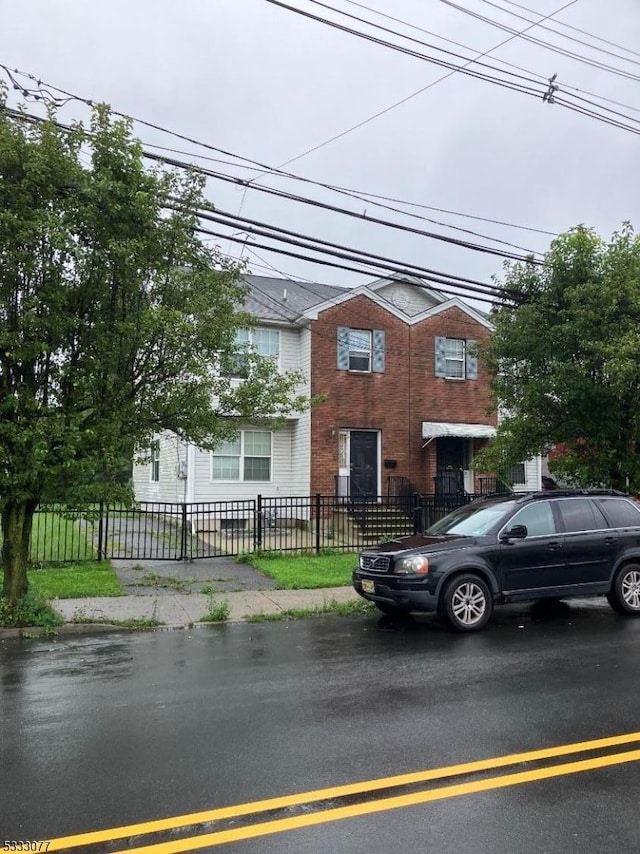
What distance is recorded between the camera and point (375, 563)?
896 cm

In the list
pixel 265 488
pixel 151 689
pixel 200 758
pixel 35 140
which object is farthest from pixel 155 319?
Result: pixel 265 488

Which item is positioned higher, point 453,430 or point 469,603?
point 453,430

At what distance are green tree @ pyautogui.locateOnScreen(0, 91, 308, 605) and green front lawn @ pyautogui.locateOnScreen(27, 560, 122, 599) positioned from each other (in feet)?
4.73

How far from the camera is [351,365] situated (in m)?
20.9

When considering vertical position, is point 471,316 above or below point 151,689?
above

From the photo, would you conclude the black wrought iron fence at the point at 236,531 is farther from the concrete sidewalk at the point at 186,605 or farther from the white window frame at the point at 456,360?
the white window frame at the point at 456,360

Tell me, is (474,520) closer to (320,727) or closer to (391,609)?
(391,609)

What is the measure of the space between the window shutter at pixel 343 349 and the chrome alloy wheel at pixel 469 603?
12.7 m

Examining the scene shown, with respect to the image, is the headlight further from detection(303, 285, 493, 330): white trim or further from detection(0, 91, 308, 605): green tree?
detection(303, 285, 493, 330): white trim

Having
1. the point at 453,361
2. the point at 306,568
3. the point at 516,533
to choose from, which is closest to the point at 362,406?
the point at 453,361

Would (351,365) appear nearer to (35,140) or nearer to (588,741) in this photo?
(35,140)

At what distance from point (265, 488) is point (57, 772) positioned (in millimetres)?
16176

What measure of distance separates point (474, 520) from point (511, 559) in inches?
33.5

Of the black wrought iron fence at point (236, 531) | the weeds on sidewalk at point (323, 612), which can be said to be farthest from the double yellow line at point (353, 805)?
the black wrought iron fence at point (236, 531)
